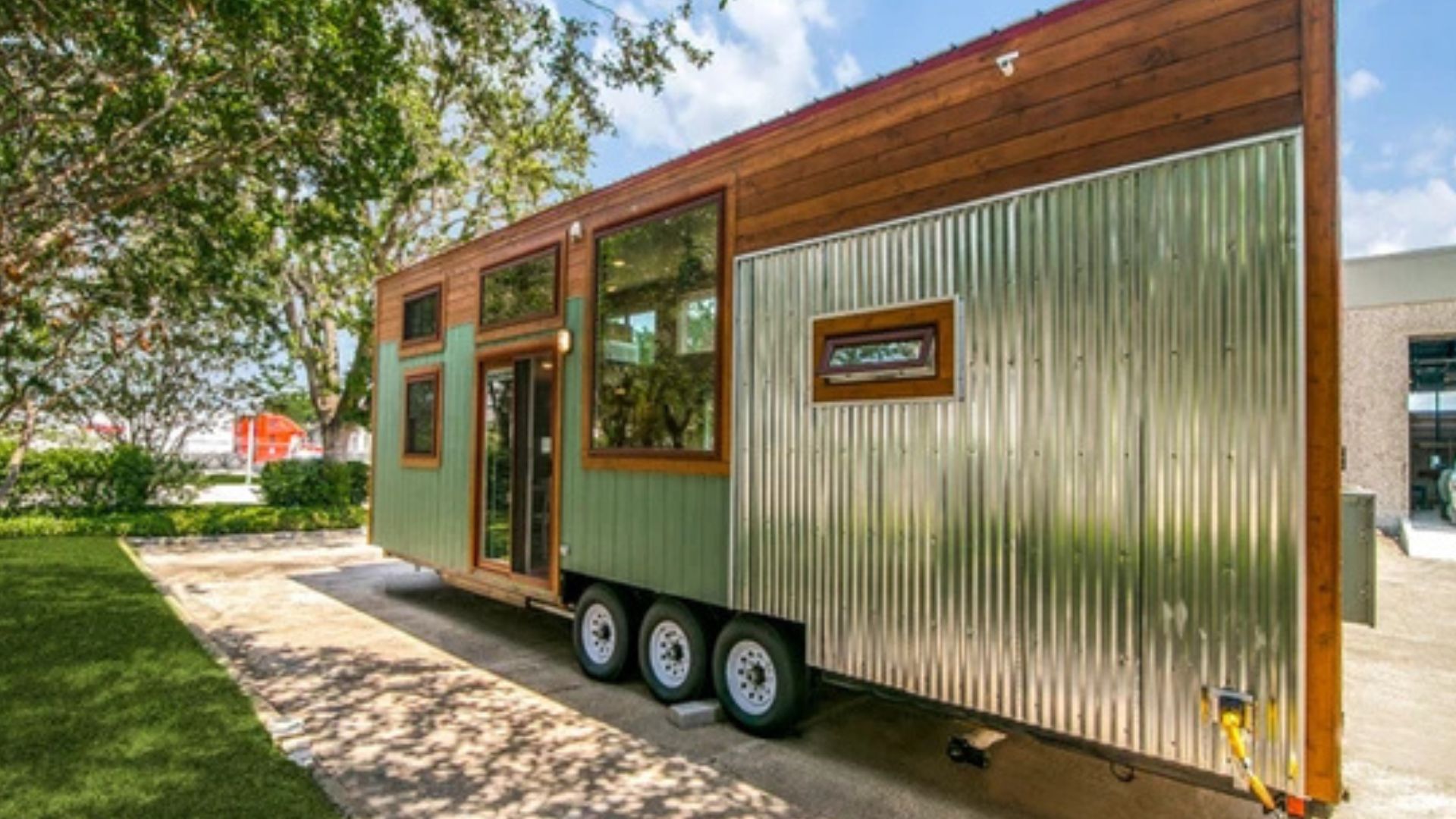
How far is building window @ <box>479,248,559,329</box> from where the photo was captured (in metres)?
6.43

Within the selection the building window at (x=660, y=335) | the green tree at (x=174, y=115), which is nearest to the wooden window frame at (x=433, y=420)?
the green tree at (x=174, y=115)

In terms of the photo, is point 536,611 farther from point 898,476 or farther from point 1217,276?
point 1217,276

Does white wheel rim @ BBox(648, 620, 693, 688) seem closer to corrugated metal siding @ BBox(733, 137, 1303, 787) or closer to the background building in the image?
corrugated metal siding @ BBox(733, 137, 1303, 787)

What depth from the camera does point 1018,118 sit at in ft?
12.0

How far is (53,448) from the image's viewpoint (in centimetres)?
1377

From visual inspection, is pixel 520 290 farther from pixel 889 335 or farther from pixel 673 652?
pixel 889 335

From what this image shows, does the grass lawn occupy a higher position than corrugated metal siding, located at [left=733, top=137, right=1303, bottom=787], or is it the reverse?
corrugated metal siding, located at [left=733, top=137, right=1303, bottom=787]

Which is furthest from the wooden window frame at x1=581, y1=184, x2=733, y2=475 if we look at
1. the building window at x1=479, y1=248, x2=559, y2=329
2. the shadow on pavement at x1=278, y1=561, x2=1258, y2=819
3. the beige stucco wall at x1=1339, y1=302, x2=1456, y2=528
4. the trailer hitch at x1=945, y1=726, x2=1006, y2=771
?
the beige stucco wall at x1=1339, y1=302, x2=1456, y2=528

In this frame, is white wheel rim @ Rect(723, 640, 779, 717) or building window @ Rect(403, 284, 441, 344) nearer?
white wheel rim @ Rect(723, 640, 779, 717)

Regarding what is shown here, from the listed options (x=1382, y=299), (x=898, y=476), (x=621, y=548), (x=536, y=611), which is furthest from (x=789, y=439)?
(x=1382, y=299)

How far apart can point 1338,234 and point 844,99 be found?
248 centimetres

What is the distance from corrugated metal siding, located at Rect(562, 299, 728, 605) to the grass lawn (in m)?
2.25

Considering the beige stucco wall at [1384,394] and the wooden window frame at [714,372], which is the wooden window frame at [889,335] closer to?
the wooden window frame at [714,372]

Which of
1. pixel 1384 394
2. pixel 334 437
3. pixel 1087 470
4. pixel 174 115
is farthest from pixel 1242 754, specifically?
pixel 1384 394
